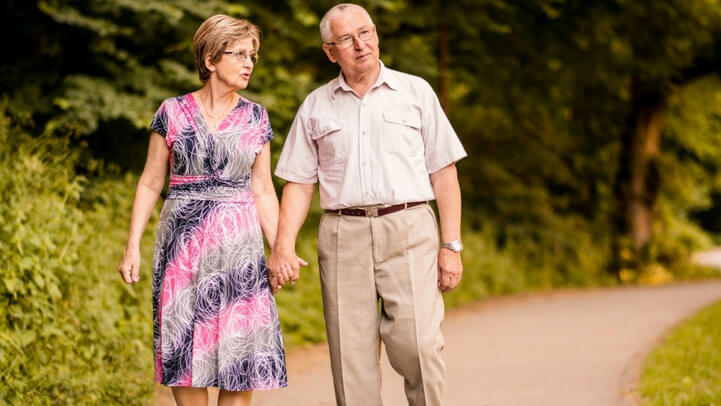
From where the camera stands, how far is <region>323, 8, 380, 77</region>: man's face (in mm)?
3807

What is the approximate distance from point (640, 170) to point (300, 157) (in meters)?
16.6

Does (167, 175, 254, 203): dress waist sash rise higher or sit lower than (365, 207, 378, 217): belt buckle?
higher

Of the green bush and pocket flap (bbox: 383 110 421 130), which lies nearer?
pocket flap (bbox: 383 110 421 130)

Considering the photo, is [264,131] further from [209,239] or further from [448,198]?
[448,198]

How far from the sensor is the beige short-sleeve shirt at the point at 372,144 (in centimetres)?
384

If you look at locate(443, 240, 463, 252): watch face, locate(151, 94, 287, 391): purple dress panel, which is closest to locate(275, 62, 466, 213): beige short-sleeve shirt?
locate(443, 240, 463, 252): watch face

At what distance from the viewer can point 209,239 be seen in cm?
370

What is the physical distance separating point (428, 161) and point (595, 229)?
1634 cm

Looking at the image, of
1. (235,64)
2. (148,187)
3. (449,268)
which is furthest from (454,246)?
(148,187)

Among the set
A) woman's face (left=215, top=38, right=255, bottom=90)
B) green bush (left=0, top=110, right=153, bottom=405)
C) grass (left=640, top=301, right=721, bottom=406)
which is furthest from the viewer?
grass (left=640, top=301, right=721, bottom=406)

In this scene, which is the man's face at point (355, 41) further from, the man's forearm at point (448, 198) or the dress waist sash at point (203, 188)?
the dress waist sash at point (203, 188)

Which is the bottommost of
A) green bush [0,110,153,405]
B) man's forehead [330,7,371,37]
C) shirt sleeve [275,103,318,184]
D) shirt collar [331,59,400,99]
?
green bush [0,110,153,405]

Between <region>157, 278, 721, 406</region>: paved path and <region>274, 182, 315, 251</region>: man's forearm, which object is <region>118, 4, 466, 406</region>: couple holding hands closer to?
<region>274, 182, 315, 251</region>: man's forearm

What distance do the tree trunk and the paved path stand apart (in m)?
7.32
